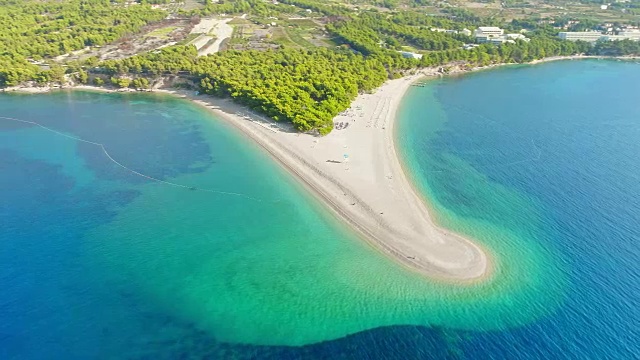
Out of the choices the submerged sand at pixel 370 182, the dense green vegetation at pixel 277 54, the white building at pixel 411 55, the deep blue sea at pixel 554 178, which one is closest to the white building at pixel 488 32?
the dense green vegetation at pixel 277 54

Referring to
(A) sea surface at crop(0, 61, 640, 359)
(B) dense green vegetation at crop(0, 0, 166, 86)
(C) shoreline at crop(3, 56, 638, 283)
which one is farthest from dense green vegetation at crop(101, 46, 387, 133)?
(B) dense green vegetation at crop(0, 0, 166, 86)

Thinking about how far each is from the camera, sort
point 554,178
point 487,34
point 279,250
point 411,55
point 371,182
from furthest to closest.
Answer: point 487,34, point 411,55, point 554,178, point 371,182, point 279,250

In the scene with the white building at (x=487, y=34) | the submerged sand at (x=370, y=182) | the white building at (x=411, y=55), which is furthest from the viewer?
the white building at (x=487, y=34)

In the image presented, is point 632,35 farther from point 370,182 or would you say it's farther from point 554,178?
point 370,182

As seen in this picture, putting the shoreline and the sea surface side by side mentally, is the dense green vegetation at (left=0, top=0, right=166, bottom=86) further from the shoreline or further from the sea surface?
the shoreline

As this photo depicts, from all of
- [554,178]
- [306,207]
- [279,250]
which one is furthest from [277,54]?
[279,250]

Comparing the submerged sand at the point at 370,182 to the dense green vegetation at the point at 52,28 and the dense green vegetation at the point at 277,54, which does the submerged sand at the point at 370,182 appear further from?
the dense green vegetation at the point at 52,28

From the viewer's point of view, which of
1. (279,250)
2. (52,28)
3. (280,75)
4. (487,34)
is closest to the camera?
(279,250)

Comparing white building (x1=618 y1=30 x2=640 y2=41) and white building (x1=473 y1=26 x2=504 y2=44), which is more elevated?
white building (x1=618 y1=30 x2=640 y2=41)
